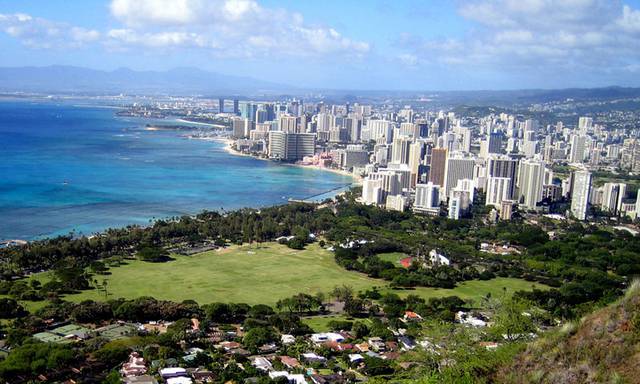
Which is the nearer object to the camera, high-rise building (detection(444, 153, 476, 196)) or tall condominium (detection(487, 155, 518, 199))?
tall condominium (detection(487, 155, 518, 199))

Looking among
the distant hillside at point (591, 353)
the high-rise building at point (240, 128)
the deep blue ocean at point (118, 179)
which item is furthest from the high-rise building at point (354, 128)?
the distant hillside at point (591, 353)

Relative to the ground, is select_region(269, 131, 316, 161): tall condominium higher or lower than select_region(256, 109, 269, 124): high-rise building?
lower

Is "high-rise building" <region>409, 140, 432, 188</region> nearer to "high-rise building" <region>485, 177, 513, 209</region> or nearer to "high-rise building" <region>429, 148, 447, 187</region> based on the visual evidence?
"high-rise building" <region>429, 148, 447, 187</region>

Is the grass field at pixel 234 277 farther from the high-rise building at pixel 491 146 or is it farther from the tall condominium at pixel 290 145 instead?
the high-rise building at pixel 491 146

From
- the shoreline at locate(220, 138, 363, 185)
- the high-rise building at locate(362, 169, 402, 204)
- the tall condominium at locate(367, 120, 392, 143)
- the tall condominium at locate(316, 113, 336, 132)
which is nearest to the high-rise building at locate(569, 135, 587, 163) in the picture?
the tall condominium at locate(367, 120, 392, 143)

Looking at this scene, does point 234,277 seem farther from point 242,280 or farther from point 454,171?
point 454,171

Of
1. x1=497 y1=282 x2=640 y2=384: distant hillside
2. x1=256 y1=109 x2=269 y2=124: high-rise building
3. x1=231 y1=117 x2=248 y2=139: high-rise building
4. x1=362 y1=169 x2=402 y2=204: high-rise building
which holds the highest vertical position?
x1=497 y1=282 x2=640 y2=384: distant hillside

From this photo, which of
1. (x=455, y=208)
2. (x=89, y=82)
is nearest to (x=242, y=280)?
(x=455, y=208)

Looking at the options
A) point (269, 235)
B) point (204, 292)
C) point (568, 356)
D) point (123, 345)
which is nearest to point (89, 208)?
point (269, 235)
